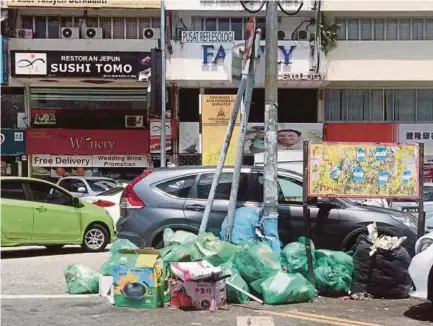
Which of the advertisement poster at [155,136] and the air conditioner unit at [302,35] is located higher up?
the air conditioner unit at [302,35]

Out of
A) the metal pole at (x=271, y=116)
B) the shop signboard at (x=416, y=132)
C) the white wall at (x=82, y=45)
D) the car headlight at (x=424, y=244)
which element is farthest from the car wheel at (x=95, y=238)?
the shop signboard at (x=416, y=132)

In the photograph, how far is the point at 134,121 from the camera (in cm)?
2608

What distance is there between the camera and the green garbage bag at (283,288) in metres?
7.18

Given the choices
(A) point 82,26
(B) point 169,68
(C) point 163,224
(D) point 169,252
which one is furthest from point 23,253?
(A) point 82,26

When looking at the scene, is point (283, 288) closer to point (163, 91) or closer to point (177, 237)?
point (177, 237)

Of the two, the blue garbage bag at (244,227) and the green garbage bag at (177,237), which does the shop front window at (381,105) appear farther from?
the green garbage bag at (177,237)

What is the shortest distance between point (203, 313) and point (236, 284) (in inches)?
25.6

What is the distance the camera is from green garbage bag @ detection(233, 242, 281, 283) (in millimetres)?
7344

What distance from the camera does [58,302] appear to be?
24.2 feet

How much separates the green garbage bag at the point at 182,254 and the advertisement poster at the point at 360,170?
161cm

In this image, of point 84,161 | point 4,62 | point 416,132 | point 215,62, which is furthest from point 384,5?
point 4,62

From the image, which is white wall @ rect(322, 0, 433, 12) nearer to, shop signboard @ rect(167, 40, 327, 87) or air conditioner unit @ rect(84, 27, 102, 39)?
shop signboard @ rect(167, 40, 327, 87)

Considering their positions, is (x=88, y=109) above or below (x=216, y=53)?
below

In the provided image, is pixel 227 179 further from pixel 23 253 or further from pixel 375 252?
pixel 23 253
